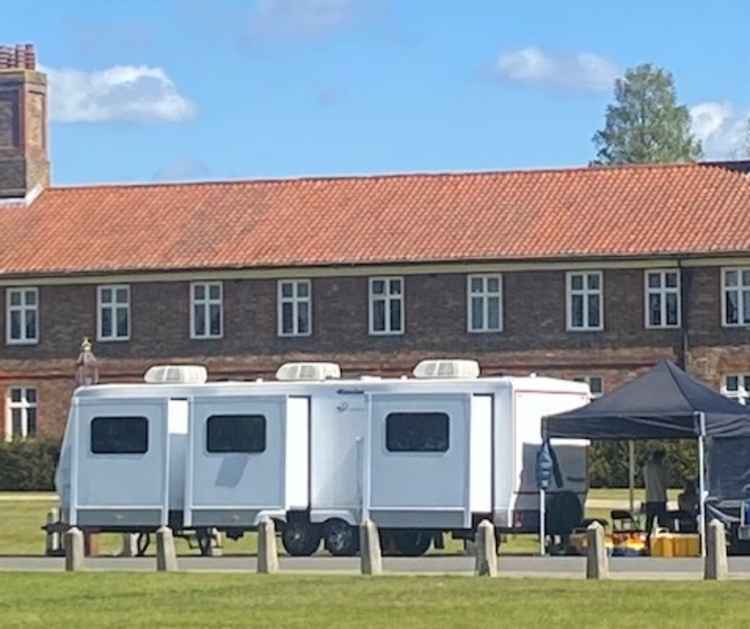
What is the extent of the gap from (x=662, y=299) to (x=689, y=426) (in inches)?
952

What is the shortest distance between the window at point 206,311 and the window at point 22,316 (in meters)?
4.48

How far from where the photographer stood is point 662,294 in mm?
60594

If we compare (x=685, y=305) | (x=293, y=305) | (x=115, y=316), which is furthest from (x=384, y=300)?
(x=685, y=305)

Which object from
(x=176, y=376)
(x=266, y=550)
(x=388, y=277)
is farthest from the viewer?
(x=388, y=277)

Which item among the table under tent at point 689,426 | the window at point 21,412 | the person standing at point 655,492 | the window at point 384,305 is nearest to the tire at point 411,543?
the table under tent at point 689,426

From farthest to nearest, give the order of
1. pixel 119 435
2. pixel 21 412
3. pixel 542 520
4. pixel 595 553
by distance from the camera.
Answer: pixel 21 412 < pixel 119 435 < pixel 542 520 < pixel 595 553

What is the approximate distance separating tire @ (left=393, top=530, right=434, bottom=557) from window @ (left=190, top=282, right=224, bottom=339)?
2669 cm

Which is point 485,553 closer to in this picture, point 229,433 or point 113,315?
point 229,433

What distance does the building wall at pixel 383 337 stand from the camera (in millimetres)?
60344

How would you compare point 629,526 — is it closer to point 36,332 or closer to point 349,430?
point 349,430

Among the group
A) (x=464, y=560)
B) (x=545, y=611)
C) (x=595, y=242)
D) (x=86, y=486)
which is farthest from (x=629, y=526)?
(x=595, y=242)

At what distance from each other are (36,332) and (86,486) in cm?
2728

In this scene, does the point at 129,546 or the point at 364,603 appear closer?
the point at 364,603

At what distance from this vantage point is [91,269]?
2537 inches
